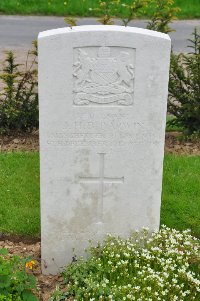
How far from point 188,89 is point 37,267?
11.0 ft

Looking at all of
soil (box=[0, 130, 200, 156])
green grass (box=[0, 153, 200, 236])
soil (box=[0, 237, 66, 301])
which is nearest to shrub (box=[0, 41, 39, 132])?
soil (box=[0, 130, 200, 156])

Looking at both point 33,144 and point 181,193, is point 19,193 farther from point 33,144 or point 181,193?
point 181,193

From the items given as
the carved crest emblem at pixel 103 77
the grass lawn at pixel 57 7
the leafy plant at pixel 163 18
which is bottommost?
the carved crest emblem at pixel 103 77

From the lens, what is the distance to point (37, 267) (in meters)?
4.45

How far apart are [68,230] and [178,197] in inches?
61.1

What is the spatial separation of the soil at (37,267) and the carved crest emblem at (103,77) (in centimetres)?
132

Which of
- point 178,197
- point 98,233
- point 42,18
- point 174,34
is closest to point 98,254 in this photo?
point 98,233

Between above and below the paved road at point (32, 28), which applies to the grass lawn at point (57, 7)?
above

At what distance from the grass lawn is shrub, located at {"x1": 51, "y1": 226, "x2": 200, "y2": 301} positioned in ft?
40.2

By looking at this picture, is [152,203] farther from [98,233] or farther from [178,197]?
[178,197]

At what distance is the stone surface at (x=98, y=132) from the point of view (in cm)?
376

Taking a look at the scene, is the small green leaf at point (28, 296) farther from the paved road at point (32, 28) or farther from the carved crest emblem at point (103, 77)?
the paved road at point (32, 28)

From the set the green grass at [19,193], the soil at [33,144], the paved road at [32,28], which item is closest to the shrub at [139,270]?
the green grass at [19,193]

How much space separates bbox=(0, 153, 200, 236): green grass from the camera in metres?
5.00
